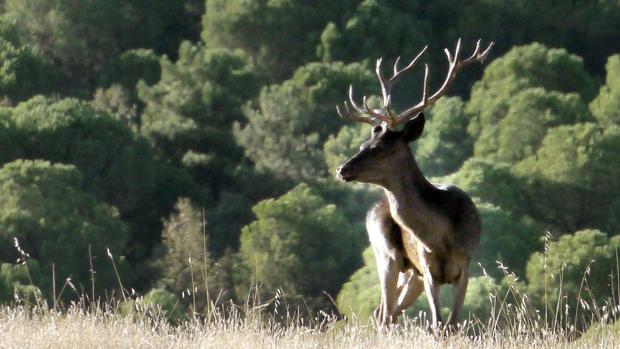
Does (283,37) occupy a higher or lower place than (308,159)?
higher

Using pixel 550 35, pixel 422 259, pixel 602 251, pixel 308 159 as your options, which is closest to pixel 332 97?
pixel 308 159

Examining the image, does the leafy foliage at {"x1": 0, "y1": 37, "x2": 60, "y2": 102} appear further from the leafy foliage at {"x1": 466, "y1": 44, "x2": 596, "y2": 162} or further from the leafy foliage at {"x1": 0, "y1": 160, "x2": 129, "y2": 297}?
the leafy foliage at {"x1": 466, "y1": 44, "x2": 596, "y2": 162}

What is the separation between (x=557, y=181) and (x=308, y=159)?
7095 millimetres

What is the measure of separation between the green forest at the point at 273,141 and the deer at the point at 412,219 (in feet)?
54.7

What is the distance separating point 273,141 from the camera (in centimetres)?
4369

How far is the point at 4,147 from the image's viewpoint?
130ft

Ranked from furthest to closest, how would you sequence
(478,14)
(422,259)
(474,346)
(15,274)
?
(478,14) → (15,274) → (422,259) → (474,346)

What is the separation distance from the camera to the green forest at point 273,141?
33125 millimetres

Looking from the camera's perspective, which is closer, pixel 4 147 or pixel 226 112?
pixel 4 147

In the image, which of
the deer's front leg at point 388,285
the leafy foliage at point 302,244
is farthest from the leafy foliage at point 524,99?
the deer's front leg at point 388,285

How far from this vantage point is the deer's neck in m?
8.62

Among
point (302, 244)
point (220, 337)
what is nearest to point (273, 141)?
point (302, 244)

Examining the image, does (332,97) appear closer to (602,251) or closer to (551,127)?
(551,127)

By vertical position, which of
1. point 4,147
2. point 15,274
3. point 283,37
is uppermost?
point 283,37
